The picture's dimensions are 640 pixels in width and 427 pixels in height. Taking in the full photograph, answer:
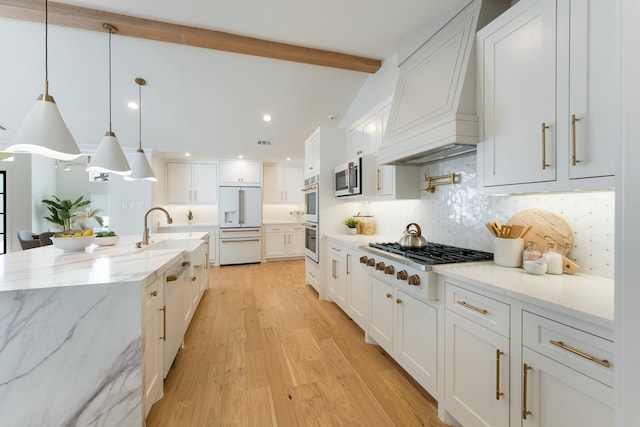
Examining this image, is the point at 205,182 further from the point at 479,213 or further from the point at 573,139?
the point at 573,139

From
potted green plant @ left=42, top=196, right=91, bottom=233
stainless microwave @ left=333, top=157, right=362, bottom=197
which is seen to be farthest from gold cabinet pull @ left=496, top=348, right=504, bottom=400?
potted green plant @ left=42, top=196, right=91, bottom=233

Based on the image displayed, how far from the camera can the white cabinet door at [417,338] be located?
158 centimetres

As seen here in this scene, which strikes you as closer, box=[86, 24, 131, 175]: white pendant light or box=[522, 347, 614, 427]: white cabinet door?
box=[522, 347, 614, 427]: white cabinet door

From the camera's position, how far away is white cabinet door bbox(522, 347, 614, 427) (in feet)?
2.80

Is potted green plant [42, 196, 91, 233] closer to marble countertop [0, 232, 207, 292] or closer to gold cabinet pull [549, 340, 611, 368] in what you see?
marble countertop [0, 232, 207, 292]

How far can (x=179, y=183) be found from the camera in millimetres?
5668

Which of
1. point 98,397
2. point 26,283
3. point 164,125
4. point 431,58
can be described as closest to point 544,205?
point 431,58

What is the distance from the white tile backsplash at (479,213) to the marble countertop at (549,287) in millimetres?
158

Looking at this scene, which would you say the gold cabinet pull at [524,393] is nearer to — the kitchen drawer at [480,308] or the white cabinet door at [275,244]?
the kitchen drawer at [480,308]

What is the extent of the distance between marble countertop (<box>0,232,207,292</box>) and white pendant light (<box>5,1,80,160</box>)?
69cm

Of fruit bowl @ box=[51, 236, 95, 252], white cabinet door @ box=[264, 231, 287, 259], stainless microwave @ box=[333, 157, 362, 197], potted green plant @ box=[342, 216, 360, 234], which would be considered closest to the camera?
fruit bowl @ box=[51, 236, 95, 252]

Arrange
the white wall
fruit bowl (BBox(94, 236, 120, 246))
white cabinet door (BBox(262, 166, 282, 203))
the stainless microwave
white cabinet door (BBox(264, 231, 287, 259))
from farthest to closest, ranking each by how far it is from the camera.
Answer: white cabinet door (BBox(262, 166, 282, 203)) → white cabinet door (BBox(264, 231, 287, 259)) → the stainless microwave → fruit bowl (BBox(94, 236, 120, 246)) → the white wall

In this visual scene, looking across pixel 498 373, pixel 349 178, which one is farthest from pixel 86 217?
pixel 498 373

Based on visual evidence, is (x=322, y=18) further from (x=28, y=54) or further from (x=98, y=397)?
(x=28, y=54)
